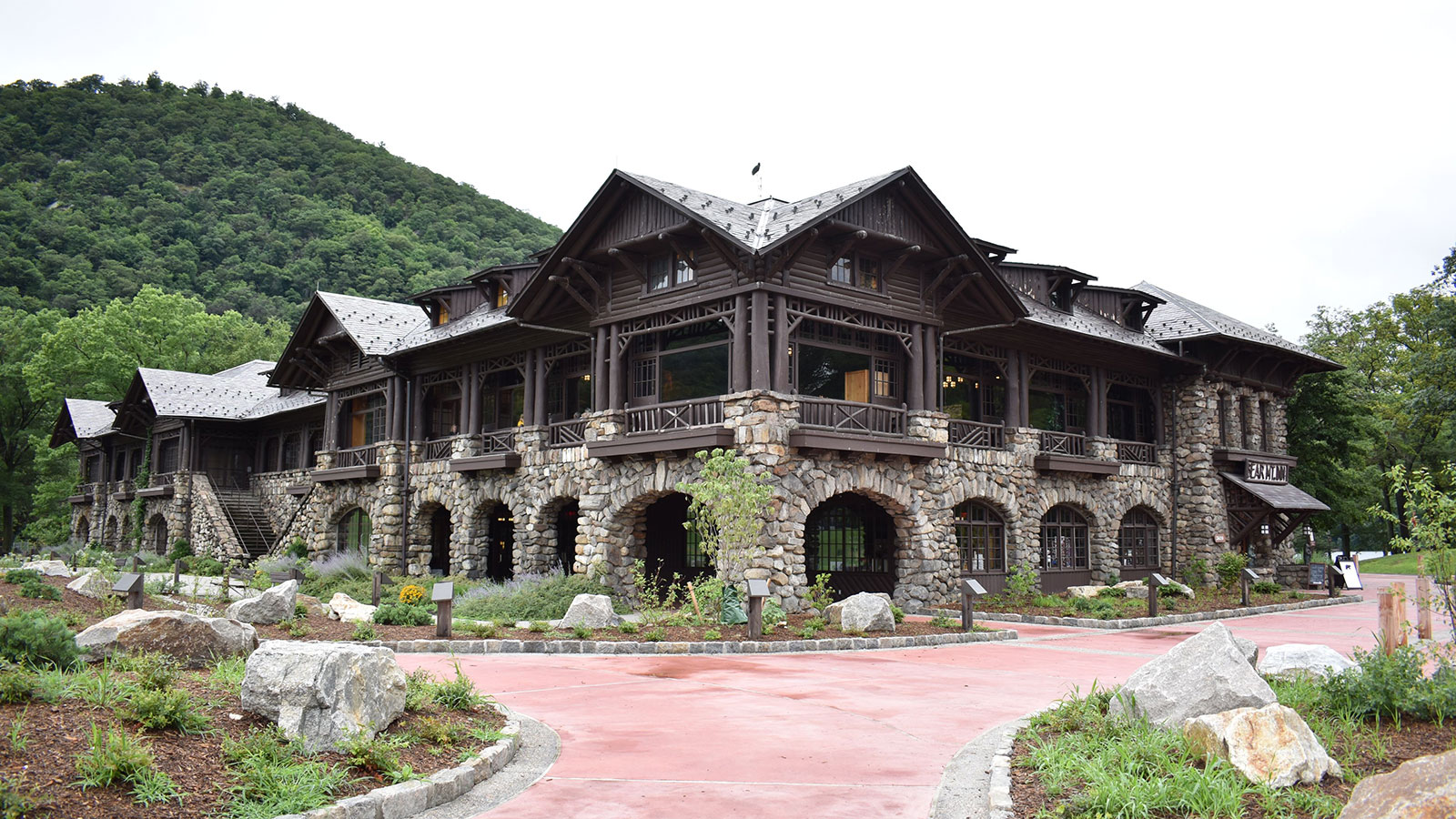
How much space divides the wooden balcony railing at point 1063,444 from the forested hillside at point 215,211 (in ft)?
129

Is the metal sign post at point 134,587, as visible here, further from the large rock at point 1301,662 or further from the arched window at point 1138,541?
the arched window at point 1138,541

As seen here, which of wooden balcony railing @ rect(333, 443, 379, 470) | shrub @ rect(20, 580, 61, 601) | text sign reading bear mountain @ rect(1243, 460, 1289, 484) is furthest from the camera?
wooden balcony railing @ rect(333, 443, 379, 470)

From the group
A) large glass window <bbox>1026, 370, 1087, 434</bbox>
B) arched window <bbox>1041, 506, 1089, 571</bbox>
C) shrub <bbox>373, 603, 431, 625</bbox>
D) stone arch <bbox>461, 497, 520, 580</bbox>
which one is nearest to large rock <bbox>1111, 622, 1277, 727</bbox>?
shrub <bbox>373, 603, 431, 625</bbox>

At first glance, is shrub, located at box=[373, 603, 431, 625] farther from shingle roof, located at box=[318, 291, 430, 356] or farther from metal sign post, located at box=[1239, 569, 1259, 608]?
metal sign post, located at box=[1239, 569, 1259, 608]

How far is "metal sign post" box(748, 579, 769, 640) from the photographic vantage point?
1531 centimetres

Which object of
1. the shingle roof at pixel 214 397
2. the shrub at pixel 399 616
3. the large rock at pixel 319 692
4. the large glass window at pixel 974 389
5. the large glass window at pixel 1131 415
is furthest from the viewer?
the shingle roof at pixel 214 397

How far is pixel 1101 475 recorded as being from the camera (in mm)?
27188

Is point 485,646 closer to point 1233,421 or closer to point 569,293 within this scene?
point 569,293

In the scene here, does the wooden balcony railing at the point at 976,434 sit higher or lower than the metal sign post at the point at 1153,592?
higher

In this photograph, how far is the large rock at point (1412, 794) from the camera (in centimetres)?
417

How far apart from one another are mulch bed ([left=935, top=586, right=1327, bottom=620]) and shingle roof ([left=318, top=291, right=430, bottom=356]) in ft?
62.6

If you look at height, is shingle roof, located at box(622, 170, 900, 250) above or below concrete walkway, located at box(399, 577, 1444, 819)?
above

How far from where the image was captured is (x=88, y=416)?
50.9 meters

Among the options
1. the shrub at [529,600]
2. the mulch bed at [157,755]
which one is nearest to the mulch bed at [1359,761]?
the mulch bed at [157,755]
